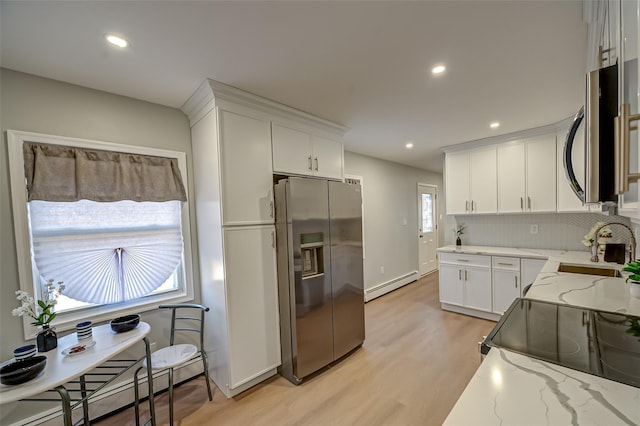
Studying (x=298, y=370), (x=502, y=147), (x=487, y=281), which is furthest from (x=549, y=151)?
(x=298, y=370)

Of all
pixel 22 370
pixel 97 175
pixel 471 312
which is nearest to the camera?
pixel 22 370

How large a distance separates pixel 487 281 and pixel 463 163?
1.70 metres

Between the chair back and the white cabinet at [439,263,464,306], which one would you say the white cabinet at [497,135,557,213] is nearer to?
the white cabinet at [439,263,464,306]

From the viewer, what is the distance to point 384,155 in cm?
436

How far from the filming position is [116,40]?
1444 millimetres

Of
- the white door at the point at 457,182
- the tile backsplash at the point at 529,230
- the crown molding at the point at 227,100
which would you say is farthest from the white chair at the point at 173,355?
the tile backsplash at the point at 529,230

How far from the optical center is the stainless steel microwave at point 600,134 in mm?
614

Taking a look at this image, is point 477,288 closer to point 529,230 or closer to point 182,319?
point 529,230

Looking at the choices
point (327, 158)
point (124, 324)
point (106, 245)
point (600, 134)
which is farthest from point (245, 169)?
point (600, 134)

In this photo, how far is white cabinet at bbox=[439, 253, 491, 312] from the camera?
10.9ft

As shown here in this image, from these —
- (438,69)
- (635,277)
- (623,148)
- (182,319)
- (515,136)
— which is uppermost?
(438,69)

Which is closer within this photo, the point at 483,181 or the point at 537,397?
the point at 537,397

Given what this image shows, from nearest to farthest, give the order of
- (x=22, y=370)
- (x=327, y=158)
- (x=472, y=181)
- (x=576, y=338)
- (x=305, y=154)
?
(x=576, y=338)
(x=22, y=370)
(x=305, y=154)
(x=327, y=158)
(x=472, y=181)

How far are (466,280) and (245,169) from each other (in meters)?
3.22
